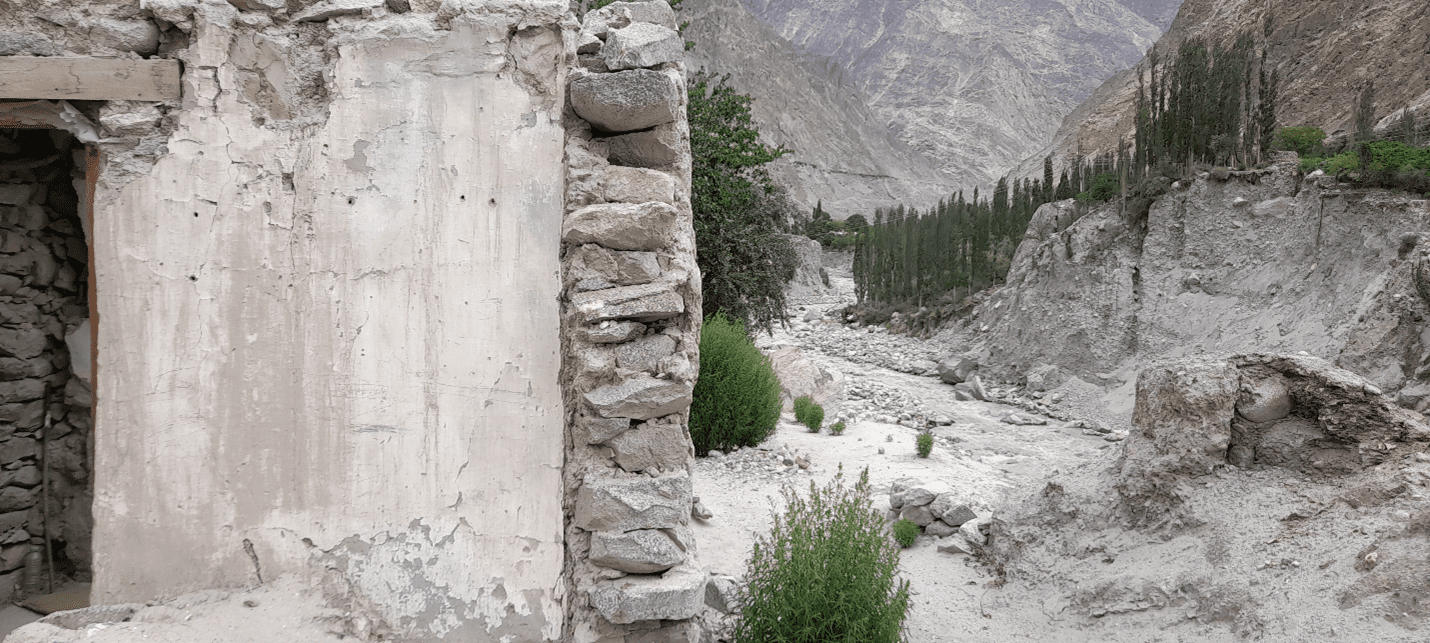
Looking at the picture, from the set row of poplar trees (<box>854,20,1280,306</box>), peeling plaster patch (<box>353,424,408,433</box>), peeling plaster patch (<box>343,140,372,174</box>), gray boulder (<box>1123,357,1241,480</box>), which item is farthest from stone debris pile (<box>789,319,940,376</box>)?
peeling plaster patch (<box>343,140,372,174</box>)

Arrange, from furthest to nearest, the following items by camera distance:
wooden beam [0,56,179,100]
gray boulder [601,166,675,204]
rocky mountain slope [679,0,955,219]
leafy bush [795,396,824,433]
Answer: rocky mountain slope [679,0,955,219]
leafy bush [795,396,824,433]
gray boulder [601,166,675,204]
wooden beam [0,56,179,100]

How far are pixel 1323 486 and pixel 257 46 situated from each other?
6301mm

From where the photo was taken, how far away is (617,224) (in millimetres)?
3340

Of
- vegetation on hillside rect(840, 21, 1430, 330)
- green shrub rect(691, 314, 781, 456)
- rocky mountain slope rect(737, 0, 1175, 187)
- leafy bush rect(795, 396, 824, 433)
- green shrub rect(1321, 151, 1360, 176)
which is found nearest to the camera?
green shrub rect(691, 314, 781, 456)

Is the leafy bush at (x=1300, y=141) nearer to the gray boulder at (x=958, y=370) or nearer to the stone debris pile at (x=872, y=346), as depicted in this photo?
the gray boulder at (x=958, y=370)

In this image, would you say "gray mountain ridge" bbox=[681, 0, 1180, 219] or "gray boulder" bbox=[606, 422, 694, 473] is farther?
"gray mountain ridge" bbox=[681, 0, 1180, 219]

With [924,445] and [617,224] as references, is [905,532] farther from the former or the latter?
[617,224]

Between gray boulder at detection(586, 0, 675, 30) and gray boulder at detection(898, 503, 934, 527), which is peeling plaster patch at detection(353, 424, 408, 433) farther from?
gray boulder at detection(898, 503, 934, 527)

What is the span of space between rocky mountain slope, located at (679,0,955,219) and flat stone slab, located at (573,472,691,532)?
163 feet

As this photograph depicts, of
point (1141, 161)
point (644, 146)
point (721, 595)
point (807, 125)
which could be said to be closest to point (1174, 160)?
point (1141, 161)

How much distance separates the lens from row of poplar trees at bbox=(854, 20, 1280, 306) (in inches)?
566

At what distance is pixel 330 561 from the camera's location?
3.23m

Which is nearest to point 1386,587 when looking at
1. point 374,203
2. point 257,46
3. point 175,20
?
point 374,203

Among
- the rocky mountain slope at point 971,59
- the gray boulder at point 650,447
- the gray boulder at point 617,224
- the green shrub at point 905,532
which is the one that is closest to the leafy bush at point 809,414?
the green shrub at point 905,532
